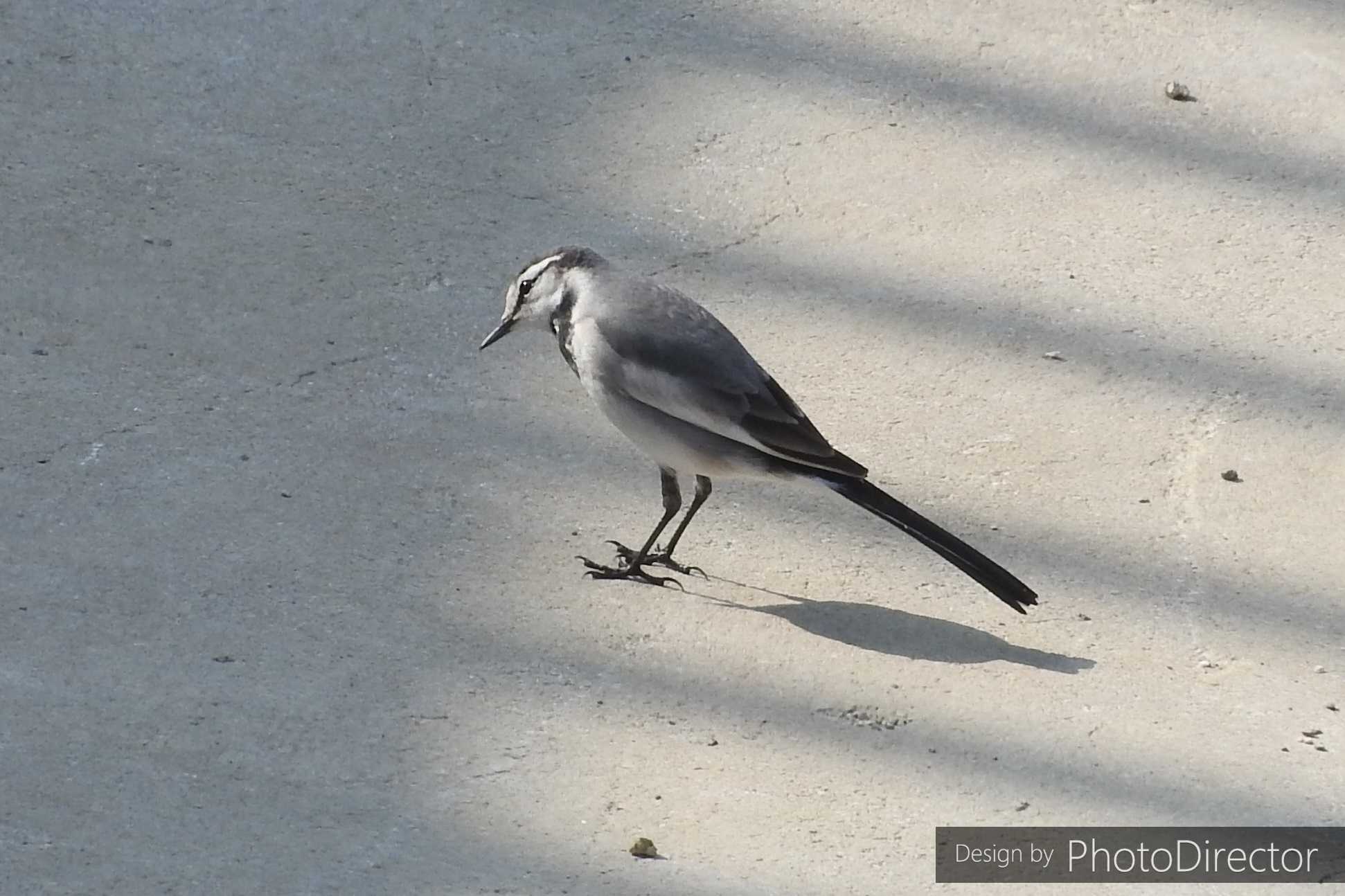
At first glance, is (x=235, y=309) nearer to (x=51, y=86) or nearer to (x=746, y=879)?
(x=51, y=86)

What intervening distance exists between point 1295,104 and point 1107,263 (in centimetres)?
122

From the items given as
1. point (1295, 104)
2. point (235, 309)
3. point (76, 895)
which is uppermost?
point (1295, 104)

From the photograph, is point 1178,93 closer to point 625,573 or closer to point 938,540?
point 938,540

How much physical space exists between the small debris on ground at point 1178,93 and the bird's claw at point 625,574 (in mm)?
2910

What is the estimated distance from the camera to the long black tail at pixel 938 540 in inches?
173

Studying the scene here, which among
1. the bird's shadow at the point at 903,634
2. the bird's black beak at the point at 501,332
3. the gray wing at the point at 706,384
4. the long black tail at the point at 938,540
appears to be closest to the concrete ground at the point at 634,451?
the bird's shadow at the point at 903,634

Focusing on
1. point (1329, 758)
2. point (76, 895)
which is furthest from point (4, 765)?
point (1329, 758)

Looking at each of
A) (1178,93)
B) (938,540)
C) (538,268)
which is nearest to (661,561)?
(938,540)

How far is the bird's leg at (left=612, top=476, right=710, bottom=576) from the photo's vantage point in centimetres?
468

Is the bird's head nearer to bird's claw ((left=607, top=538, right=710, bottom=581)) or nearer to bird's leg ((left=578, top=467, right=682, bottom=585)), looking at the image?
bird's leg ((left=578, top=467, right=682, bottom=585))

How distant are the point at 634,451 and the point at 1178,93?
2.56 m

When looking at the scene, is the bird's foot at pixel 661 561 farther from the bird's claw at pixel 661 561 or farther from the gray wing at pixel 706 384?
the gray wing at pixel 706 384

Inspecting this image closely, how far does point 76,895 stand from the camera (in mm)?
3381

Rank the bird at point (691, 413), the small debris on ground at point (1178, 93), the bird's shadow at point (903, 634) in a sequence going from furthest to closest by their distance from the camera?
1. the small debris on ground at point (1178, 93)
2. the bird at point (691, 413)
3. the bird's shadow at point (903, 634)
